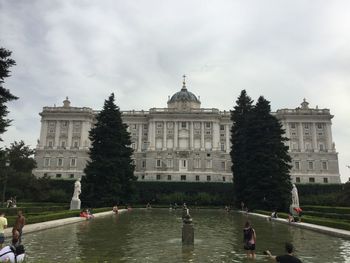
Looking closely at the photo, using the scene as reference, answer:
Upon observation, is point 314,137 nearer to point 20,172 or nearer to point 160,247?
point 20,172

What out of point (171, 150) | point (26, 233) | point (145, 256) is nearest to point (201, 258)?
point (145, 256)

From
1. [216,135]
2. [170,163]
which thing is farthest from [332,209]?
[216,135]

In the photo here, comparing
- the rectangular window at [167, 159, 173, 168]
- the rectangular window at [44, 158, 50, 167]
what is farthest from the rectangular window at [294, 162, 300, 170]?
the rectangular window at [44, 158, 50, 167]

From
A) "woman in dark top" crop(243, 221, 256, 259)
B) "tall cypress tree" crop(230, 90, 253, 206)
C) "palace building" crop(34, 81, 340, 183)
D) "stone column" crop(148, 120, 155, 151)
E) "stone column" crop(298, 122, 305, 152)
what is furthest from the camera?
"stone column" crop(298, 122, 305, 152)

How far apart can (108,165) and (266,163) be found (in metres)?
20.2

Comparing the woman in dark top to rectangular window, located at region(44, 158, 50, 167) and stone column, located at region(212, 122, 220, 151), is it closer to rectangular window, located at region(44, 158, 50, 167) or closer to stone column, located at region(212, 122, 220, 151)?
stone column, located at region(212, 122, 220, 151)

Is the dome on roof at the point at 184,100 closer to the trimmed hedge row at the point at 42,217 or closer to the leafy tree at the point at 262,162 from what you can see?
the leafy tree at the point at 262,162

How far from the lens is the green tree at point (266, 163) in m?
40.2

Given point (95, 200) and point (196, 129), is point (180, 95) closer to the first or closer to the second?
point (196, 129)

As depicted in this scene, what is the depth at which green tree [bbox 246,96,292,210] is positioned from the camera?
40.2 m

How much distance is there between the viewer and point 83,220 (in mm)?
27453

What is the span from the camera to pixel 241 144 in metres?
48.8

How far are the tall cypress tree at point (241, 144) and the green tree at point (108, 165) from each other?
1534 centimetres

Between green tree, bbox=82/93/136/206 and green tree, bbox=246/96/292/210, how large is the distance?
17.0m
